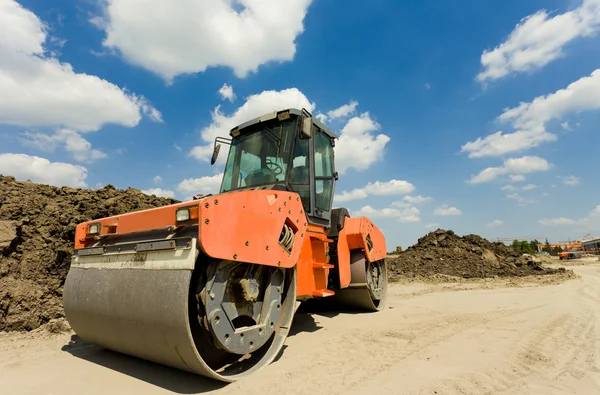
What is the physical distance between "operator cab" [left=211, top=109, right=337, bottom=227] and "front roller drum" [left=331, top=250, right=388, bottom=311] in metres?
1.25

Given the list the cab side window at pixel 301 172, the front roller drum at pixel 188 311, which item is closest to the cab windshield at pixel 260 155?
the cab side window at pixel 301 172

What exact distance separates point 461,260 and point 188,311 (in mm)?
13689

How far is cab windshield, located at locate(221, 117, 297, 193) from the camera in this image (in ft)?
16.2

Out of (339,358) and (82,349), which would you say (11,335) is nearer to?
(82,349)

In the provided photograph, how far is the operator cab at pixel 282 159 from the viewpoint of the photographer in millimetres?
4887

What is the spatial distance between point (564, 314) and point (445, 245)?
9.57 meters

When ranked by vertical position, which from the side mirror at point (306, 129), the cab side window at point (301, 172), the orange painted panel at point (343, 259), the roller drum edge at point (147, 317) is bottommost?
the roller drum edge at point (147, 317)

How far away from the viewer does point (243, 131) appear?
215 inches

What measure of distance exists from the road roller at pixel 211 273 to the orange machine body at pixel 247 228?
1 centimetres

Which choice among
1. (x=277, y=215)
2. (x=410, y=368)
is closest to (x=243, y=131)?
(x=277, y=215)

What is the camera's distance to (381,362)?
12.2ft

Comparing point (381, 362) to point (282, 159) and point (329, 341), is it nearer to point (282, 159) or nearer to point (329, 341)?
point (329, 341)

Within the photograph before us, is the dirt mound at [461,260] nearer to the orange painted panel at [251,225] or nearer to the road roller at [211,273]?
the road roller at [211,273]

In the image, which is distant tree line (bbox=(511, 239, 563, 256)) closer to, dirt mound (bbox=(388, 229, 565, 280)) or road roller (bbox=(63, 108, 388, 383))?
dirt mound (bbox=(388, 229, 565, 280))
